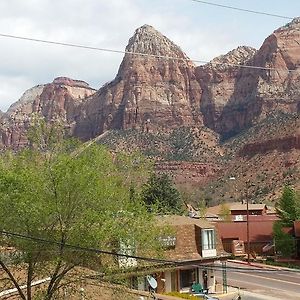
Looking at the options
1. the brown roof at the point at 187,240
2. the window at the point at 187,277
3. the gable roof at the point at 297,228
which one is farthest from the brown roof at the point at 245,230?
the window at the point at 187,277

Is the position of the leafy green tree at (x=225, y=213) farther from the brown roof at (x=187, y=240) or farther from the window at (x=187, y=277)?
the window at (x=187, y=277)

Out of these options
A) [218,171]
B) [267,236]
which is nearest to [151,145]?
[218,171]

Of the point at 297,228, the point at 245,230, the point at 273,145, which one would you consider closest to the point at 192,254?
the point at 297,228

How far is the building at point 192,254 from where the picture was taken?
32094mm

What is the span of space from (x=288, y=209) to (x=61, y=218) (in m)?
48.2

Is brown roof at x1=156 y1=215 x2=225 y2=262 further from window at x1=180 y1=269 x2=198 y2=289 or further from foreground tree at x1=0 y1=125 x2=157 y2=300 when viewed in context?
foreground tree at x1=0 y1=125 x2=157 y2=300

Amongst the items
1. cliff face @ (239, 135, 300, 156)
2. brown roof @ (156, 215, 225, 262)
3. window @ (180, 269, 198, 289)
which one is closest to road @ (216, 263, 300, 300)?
brown roof @ (156, 215, 225, 262)

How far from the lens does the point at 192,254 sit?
33344 millimetres

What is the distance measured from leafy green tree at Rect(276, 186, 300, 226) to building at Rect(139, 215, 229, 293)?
25088mm

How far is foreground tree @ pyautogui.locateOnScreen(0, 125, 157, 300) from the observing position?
53.0ft

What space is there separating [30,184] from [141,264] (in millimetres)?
4719

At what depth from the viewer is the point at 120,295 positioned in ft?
57.9

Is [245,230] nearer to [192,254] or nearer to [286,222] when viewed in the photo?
[286,222]

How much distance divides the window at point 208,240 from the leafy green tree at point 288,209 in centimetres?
2548
